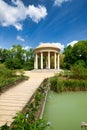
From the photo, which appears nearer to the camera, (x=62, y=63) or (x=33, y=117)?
(x=33, y=117)

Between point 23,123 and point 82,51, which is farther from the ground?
point 82,51

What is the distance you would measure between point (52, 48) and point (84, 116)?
29252 millimetres

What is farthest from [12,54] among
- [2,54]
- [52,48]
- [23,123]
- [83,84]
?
[23,123]

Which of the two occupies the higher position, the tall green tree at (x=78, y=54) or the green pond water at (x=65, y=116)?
the tall green tree at (x=78, y=54)

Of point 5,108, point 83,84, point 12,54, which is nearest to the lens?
point 5,108

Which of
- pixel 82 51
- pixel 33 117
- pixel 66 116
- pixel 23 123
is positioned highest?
pixel 82 51

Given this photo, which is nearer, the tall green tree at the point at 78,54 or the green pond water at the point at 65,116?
the green pond water at the point at 65,116

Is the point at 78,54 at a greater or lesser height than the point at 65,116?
greater

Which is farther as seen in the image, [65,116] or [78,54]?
[78,54]

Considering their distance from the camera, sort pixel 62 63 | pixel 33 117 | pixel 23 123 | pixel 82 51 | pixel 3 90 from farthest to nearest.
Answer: pixel 62 63 < pixel 82 51 < pixel 3 90 < pixel 33 117 < pixel 23 123

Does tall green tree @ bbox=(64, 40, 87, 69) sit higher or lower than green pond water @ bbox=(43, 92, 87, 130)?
higher

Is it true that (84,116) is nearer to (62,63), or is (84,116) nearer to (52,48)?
(52,48)

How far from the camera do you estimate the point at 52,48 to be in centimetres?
3753

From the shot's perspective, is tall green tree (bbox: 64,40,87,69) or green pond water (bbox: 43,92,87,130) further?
tall green tree (bbox: 64,40,87,69)
